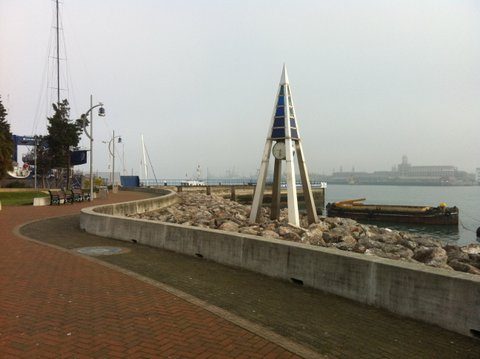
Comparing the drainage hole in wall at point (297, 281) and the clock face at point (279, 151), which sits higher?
the clock face at point (279, 151)

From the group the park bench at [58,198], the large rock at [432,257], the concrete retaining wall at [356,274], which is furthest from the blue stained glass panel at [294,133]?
the park bench at [58,198]

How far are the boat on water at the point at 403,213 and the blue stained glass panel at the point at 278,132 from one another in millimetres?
28913

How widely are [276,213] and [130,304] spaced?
19.3 meters

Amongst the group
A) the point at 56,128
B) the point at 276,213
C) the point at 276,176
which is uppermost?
the point at 56,128

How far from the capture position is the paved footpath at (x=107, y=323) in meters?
4.12

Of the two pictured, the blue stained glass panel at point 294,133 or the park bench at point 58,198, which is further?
the park bench at point 58,198

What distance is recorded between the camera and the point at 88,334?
450cm

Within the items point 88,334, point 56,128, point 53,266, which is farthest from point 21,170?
point 88,334

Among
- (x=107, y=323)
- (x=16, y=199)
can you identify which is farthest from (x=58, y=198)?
(x=107, y=323)

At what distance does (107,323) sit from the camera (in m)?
4.86

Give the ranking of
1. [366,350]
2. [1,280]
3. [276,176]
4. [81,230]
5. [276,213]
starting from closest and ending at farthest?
[366,350]
[1,280]
[81,230]
[276,176]
[276,213]

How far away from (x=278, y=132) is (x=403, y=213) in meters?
29.5

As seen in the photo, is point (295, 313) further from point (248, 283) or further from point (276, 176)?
point (276, 176)

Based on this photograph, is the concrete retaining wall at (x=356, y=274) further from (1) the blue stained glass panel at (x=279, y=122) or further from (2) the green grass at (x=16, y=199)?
(2) the green grass at (x=16, y=199)
